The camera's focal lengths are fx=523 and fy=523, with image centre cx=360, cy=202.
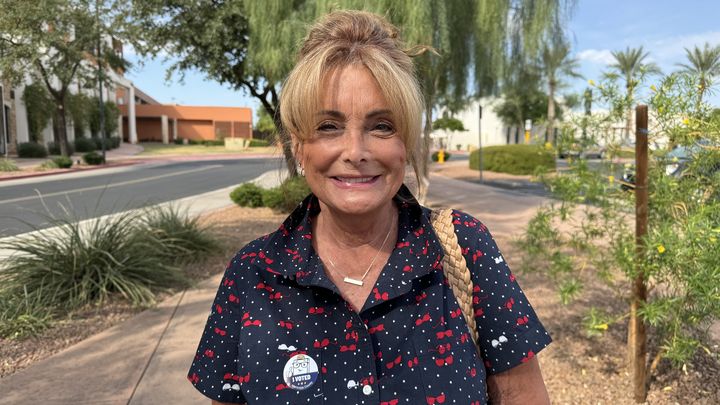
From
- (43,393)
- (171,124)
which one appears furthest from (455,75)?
(171,124)

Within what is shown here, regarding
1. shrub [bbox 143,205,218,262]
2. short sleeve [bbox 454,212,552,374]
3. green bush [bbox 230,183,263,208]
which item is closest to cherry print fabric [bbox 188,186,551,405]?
short sleeve [bbox 454,212,552,374]

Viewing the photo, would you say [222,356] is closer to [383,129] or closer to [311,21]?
[383,129]

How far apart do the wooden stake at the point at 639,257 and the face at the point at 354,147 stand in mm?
2015

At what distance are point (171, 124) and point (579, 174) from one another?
2601 inches

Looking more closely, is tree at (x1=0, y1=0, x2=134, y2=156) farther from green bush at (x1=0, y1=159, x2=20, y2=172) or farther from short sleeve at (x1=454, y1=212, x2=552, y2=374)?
short sleeve at (x1=454, y1=212, x2=552, y2=374)

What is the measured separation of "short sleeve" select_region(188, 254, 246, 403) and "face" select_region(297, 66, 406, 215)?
394mm

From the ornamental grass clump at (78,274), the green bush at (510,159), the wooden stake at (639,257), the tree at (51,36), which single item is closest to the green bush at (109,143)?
the tree at (51,36)

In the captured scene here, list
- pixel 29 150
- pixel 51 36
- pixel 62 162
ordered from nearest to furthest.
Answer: pixel 51 36 → pixel 62 162 → pixel 29 150

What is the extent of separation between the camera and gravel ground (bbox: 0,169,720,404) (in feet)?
10.5

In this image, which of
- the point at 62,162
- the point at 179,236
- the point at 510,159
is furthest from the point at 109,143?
the point at 179,236

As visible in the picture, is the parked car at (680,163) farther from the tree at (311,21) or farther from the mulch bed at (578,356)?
the tree at (311,21)

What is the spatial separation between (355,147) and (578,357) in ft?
10.1

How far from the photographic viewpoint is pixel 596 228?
334cm

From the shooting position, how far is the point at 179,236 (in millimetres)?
6438
